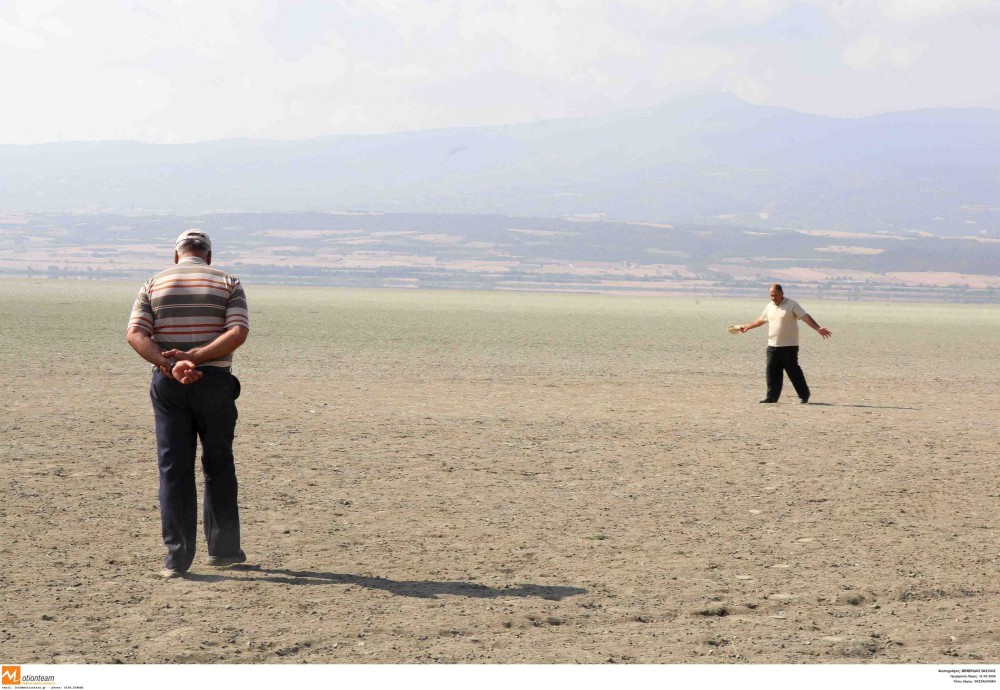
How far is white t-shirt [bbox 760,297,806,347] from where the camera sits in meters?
15.4

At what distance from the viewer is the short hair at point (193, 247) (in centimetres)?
646

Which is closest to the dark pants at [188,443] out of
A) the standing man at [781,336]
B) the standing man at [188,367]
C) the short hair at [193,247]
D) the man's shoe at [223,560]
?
the standing man at [188,367]

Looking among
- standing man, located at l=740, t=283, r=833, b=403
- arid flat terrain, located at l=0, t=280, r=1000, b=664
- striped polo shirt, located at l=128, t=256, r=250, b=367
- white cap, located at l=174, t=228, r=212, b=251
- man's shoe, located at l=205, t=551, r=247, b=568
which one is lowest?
arid flat terrain, located at l=0, t=280, r=1000, b=664

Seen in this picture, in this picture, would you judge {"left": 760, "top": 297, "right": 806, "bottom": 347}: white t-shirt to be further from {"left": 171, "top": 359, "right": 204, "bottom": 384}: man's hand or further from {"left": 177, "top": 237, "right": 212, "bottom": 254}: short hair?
{"left": 171, "top": 359, "right": 204, "bottom": 384}: man's hand

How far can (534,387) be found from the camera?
18422 millimetres

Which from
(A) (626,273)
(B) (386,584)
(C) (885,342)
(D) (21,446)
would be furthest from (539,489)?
(A) (626,273)

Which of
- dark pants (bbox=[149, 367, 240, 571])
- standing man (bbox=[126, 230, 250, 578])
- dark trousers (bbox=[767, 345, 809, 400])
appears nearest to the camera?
standing man (bbox=[126, 230, 250, 578])

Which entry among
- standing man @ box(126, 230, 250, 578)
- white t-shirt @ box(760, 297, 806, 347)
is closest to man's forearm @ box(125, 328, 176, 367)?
standing man @ box(126, 230, 250, 578)

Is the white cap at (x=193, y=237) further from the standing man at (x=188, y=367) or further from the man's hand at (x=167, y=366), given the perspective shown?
the man's hand at (x=167, y=366)

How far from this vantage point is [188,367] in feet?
20.3

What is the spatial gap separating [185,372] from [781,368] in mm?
10670

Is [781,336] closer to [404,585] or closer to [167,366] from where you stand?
[404,585]

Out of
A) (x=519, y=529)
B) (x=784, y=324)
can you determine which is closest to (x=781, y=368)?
(x=784, y=324)

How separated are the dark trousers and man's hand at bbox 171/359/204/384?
10.3 m
